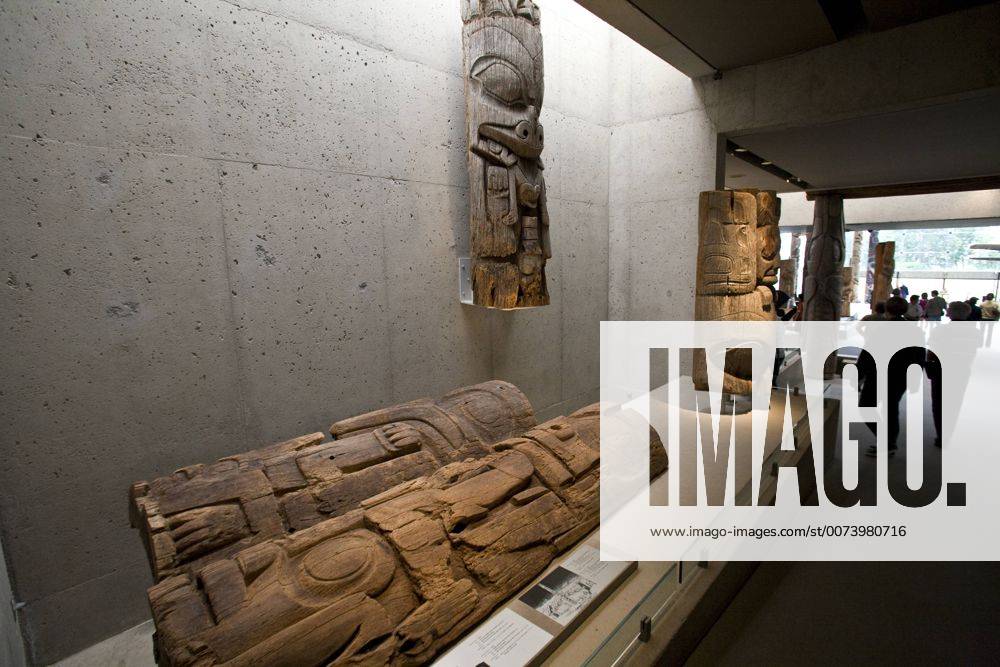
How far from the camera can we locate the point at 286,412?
292 cm

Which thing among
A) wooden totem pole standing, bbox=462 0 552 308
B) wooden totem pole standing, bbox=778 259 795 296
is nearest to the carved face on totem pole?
wooden totem pole standing, bbox=462 0 552 308

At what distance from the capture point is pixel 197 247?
252cm

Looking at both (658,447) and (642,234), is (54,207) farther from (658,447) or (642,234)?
(642,234)

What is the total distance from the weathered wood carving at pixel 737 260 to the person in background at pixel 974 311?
5.25ft

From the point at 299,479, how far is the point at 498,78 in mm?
2703

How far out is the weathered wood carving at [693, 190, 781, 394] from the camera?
3.69 meters

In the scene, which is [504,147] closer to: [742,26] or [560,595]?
[742,26]

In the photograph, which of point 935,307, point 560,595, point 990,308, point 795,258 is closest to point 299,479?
point 560,595

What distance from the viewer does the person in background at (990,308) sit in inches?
156

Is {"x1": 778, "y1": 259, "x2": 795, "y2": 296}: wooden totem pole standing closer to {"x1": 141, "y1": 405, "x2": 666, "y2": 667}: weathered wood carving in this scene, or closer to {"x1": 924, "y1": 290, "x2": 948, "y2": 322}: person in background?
{"x1": 924, "y1": 290, "x2": 948, "y2": 322}: person in background

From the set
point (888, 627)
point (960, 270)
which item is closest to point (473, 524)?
point (888, 627)

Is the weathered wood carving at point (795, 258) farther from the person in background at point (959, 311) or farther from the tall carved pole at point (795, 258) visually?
the person in background at point (959, 311)

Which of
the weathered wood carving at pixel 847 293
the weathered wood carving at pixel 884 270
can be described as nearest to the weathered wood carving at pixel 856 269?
the weathered wood carving at pixel 847 293

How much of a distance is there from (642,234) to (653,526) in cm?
335
